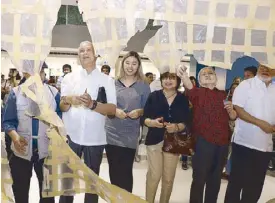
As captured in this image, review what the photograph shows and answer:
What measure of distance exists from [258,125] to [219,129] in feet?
0.65

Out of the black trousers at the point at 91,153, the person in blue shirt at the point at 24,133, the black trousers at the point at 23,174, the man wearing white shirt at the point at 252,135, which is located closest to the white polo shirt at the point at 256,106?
the man wearing white shirt at the point at 252,135

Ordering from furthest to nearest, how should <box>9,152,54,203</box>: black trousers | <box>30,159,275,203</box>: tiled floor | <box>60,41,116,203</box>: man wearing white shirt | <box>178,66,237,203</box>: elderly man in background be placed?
<box>30,159,275,203</box>: tiled floor → <box>178,66,237,203</box>: elderly man in background → <box>9,152,54,203</box>: black trousers → <box>60,41,116,203</box>: man wearing white shirt

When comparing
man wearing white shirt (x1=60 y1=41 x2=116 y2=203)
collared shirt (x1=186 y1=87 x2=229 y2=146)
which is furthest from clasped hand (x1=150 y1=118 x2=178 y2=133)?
man wearing white shirt (x1=60 y1=41 x2=116 y2=203)

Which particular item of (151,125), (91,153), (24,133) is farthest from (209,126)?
(24,133)

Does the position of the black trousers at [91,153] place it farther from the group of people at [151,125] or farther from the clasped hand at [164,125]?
the clasped hand at [164,125]

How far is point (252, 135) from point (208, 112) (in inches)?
9.6

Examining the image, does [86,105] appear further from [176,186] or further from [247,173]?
[176,186]

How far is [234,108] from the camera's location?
1953mm

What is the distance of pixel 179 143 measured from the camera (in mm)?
2047

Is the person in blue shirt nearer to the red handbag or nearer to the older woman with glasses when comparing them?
the older woman with glasses

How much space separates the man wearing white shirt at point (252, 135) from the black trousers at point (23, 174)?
3.15 feet

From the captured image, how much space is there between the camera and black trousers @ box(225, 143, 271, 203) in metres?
2.00

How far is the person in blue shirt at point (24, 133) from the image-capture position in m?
1.75

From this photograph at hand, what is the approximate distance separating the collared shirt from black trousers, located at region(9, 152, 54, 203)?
31.0 inches
